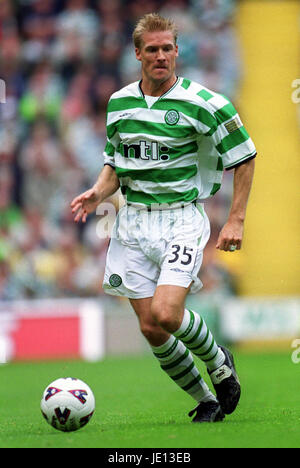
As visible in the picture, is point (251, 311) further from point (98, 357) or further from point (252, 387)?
point (252, 387)

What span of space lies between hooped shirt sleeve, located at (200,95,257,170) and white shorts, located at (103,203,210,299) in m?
0.38

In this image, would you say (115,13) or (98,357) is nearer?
(98,357)

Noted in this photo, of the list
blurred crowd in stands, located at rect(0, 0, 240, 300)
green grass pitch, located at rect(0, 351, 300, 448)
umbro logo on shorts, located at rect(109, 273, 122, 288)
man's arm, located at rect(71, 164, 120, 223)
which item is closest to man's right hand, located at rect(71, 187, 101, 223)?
man's arm, located at rect(71, 164, 120, 223)

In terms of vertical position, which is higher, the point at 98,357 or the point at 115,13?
the point at 115,13

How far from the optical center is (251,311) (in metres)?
13.0

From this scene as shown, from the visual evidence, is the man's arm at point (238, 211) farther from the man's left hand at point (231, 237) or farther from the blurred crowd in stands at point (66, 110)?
the blurred crowd in stands at point (66, 110)

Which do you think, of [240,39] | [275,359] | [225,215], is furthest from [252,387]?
[240,39]

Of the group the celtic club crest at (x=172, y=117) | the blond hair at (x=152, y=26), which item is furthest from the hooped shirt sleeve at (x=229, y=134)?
the blond hair at (x=152, y=26)

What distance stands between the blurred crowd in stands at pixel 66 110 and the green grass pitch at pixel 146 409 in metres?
2.39

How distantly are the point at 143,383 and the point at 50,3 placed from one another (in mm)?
9235

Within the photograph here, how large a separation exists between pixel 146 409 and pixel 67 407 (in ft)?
5.36

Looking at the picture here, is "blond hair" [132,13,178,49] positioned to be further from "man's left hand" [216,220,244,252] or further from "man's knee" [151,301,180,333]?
"man's knee" [151,301,180,333]

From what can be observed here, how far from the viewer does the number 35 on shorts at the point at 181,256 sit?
17.1 ft
